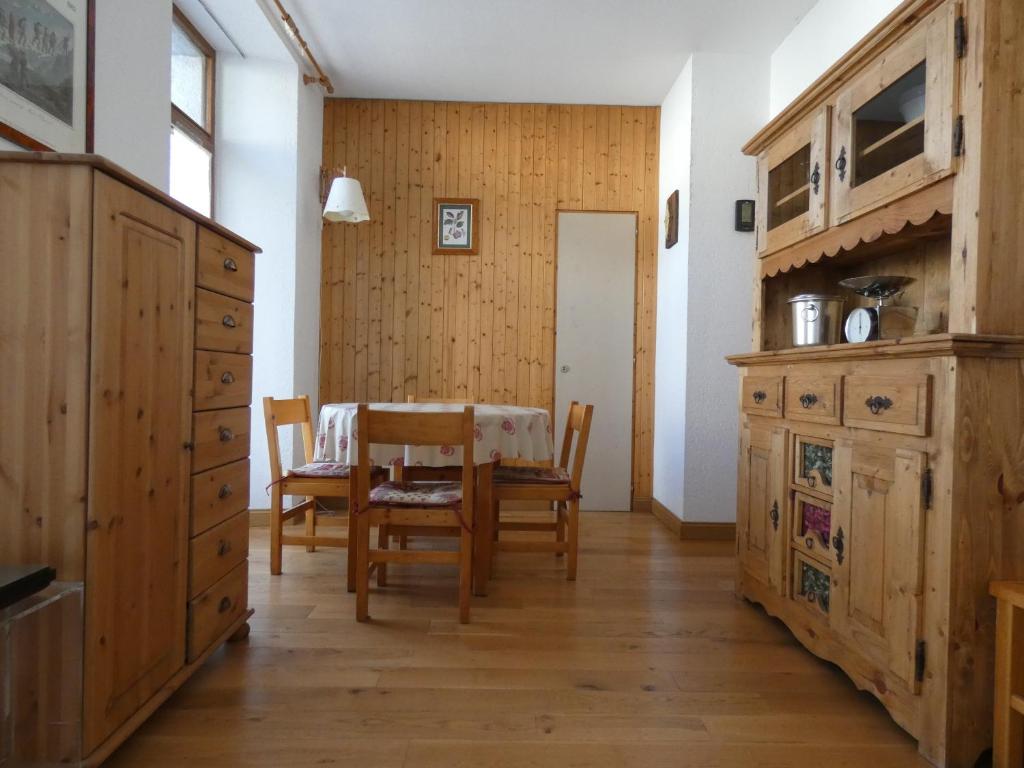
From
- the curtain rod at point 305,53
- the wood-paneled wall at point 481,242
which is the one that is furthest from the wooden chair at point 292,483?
the curtain rod at point 305,53

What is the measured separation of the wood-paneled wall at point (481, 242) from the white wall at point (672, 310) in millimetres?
139

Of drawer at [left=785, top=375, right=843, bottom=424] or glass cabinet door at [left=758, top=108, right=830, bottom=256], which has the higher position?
glass cabinet door at [left=758, top=108, right=830, bottom=256]

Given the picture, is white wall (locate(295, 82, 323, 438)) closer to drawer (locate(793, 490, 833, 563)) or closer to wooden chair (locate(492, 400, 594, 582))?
wooden chair (locate(492, 400, 594, 582))

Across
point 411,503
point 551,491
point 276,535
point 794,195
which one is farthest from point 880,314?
point 276,535

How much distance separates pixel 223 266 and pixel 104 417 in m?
0.68

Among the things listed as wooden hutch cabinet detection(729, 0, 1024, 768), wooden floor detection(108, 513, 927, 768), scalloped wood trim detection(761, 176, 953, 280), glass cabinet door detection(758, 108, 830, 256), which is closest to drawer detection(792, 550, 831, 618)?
wooden hutch cabinet detection(729, 0, 1024, 768)

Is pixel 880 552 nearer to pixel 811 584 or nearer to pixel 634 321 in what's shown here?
pixel 811 584

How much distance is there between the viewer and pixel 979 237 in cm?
144

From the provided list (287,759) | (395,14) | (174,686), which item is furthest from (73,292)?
(395,14)

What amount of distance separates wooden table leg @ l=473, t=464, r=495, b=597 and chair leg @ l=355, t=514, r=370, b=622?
0.49 metres

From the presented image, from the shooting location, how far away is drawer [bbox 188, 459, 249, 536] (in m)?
1.68

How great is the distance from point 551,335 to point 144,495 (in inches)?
123

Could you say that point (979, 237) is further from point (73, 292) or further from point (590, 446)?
point (590, 446)

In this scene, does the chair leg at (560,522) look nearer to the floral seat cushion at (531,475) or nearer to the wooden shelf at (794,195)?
the floral seat cushion at (531,475)
